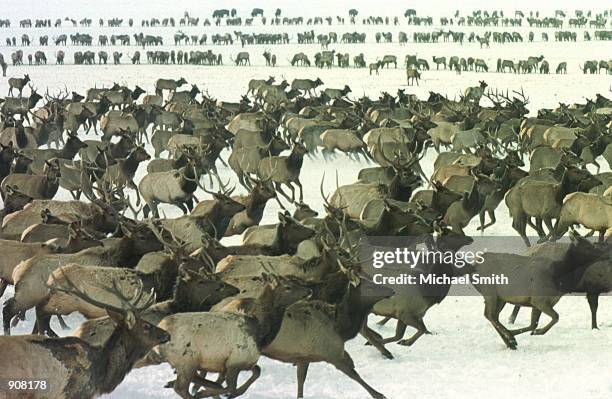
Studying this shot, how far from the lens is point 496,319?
27.4 feet

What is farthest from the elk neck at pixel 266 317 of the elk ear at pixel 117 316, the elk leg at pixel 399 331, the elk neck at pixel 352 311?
the elk leg at pixel 399 331

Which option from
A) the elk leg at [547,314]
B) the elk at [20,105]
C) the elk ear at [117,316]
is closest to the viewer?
the elk ear at [117,316]

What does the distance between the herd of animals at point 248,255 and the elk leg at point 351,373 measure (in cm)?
2

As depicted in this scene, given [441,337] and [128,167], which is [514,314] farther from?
[128,167]

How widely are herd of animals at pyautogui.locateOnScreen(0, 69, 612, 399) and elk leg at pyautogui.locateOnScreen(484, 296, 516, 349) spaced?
0.05 ft

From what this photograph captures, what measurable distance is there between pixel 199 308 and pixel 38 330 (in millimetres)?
1653

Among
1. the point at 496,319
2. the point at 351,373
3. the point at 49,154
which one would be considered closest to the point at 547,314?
the point at 496,319

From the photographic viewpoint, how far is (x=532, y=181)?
1182 centimetres

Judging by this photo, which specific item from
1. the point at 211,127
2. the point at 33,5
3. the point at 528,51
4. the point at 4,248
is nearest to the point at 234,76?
the point at 528,51

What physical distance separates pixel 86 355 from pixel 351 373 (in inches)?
80.6

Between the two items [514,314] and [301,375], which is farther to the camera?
[514,314]

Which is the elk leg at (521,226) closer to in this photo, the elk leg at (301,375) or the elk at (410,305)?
the elk at (410,305)

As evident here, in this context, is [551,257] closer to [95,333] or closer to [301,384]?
[301,384]

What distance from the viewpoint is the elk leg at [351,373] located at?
712 centimetres
